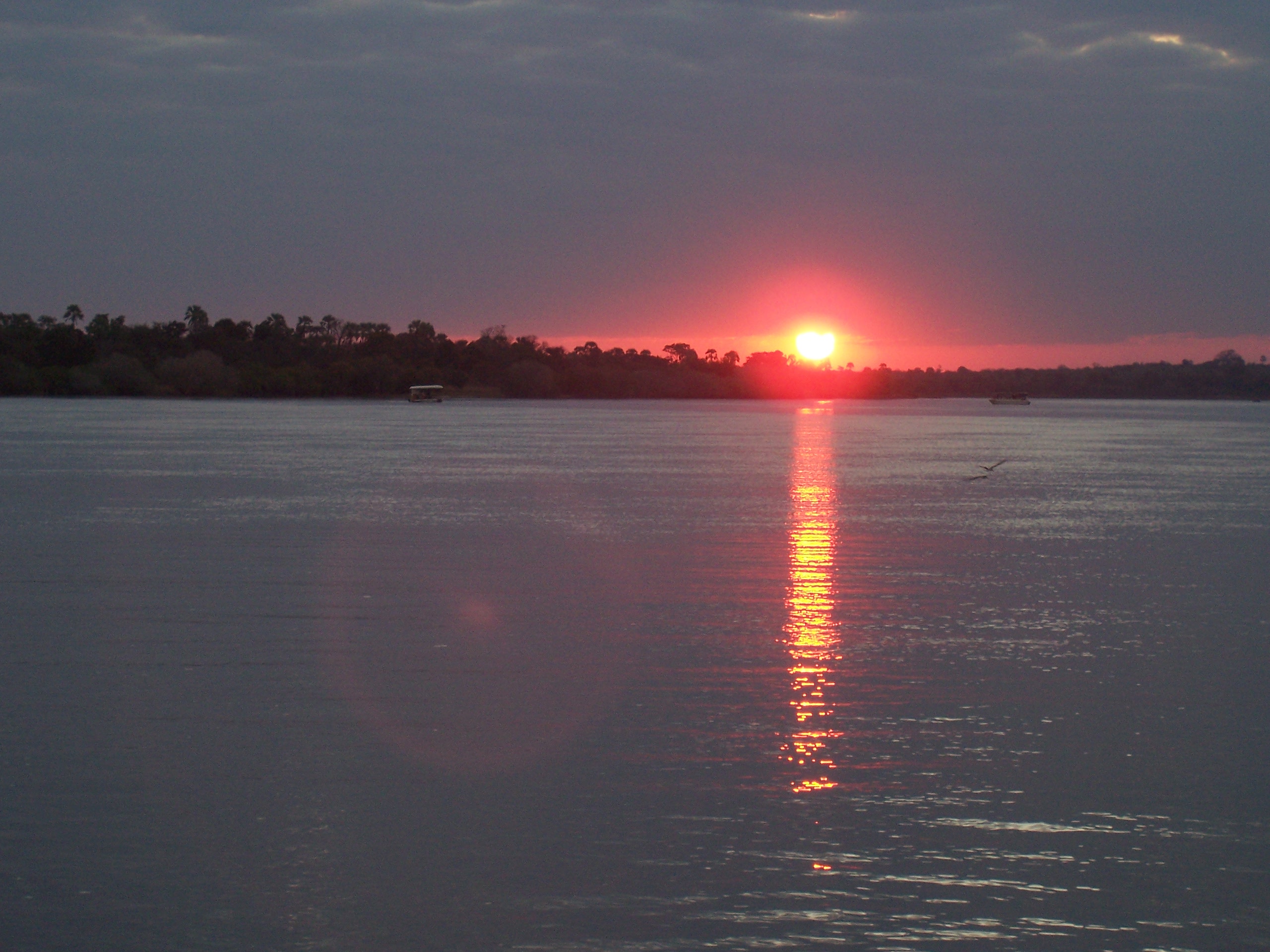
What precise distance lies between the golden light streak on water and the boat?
118 m

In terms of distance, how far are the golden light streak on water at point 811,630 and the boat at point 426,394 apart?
118282mm

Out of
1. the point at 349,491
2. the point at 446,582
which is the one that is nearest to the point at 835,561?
the point at 446,582

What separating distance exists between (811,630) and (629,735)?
376 centimetres

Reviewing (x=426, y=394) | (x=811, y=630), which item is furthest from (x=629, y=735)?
(x=426, y=394)

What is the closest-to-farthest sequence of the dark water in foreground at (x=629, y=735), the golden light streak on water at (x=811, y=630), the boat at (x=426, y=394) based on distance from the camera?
the dark water in foreground at (x=629, y=735)
the golden light streak on water at (x=811, y=630)
the boat at (x=426, y=394)

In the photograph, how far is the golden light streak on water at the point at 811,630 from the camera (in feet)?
24.5

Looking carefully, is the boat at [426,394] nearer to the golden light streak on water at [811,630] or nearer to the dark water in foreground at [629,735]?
the golden light streak on water at [811,630]

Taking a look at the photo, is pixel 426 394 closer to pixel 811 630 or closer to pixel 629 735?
pixel 811 630

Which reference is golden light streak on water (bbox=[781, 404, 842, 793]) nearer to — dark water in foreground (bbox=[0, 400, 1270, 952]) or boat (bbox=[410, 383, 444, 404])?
dark water in foreground (bbox=[0, 400, 1270, 952])

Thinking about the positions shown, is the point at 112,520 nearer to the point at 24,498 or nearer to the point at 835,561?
the point at 24,498

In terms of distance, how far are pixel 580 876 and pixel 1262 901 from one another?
2836mm

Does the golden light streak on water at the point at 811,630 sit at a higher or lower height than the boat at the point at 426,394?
lower

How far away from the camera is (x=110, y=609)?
11.9m

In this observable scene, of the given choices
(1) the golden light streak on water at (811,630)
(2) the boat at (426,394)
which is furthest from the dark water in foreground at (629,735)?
(2) the boat at (426,394)
